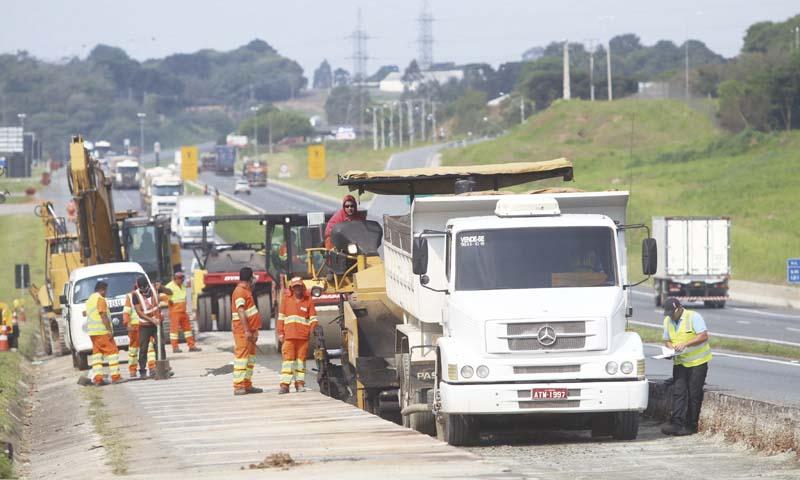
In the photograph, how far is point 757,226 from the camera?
7544 cm

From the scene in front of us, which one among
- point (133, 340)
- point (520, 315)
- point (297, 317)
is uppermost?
point (520, 315)

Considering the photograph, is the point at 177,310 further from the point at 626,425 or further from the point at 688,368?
the point at 626,425

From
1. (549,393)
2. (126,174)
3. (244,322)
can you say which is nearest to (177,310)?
(244,322)

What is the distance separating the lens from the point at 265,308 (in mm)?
37000

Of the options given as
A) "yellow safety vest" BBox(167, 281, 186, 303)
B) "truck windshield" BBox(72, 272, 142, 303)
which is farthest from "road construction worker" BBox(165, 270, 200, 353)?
"truck windshield" BBox(72, 272, 142, 303)

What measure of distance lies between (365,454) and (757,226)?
208ft

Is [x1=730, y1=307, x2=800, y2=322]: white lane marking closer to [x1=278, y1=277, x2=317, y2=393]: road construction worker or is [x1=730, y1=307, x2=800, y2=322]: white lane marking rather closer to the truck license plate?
[x1=278, y1=277, x2=317, y2=393]: road construction worker

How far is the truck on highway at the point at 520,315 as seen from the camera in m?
15.5

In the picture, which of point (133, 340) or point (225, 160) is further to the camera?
point (225, 160)

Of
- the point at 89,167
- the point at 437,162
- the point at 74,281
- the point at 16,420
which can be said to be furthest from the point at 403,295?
the point at 437,162

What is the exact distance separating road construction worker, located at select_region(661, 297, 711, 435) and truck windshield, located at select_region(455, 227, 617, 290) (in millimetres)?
1372

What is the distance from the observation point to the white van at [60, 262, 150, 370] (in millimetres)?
30781

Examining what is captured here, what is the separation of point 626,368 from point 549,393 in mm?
849

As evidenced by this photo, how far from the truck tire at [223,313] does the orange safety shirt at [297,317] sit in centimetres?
1872
